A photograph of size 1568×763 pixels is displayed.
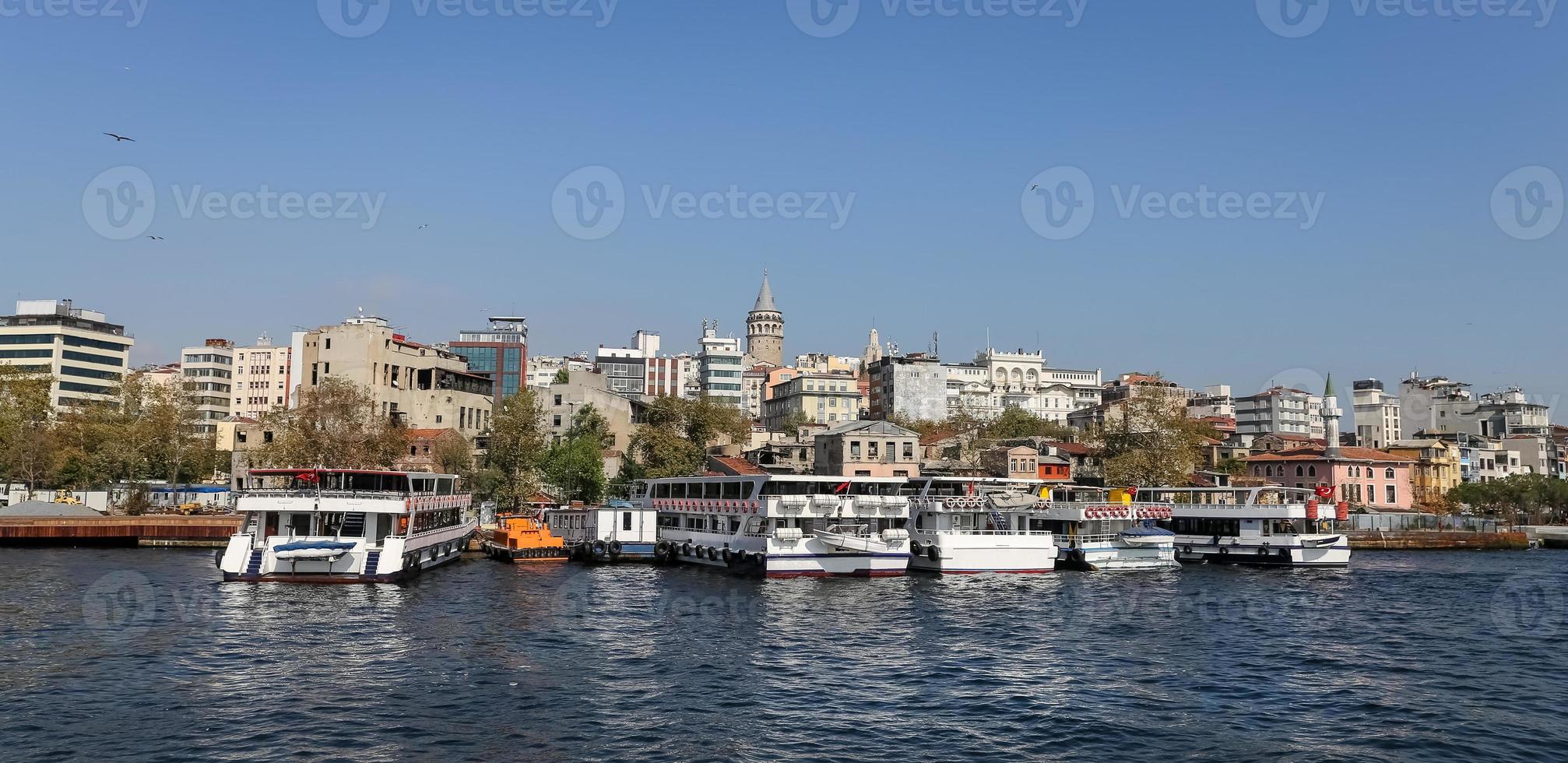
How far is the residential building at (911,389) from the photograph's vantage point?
143 m

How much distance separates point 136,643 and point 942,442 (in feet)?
272

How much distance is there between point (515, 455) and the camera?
82.1 m

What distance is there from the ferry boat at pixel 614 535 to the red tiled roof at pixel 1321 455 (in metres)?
72.5

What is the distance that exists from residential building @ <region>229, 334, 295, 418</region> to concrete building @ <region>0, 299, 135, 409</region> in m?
13.4

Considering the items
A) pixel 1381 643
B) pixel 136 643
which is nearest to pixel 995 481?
pixel 1381 643

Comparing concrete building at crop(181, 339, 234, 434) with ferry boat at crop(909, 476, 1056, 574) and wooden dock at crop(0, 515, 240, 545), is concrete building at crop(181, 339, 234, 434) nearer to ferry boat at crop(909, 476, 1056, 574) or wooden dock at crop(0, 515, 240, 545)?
wooden dock at crop(0, 515, 240, 545)

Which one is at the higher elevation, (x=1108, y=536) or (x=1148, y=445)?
(x=1148, y=445)

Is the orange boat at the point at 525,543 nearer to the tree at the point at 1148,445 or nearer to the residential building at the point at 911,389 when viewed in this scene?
the tree at the point at 1148,445

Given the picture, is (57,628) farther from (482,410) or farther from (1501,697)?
(482,410)

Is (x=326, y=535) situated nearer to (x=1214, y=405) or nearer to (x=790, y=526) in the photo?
(x=790, y=526)

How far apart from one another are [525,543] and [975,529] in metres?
23.8

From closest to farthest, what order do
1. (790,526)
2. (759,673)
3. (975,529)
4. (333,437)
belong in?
(759,673) → (790,526) → (975,529) → (333,437)

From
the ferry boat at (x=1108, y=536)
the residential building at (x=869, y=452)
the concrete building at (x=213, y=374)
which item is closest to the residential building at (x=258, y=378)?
the concrete building at (x=213, y=374)

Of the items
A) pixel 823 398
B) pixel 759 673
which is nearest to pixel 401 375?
pixel 823 398
